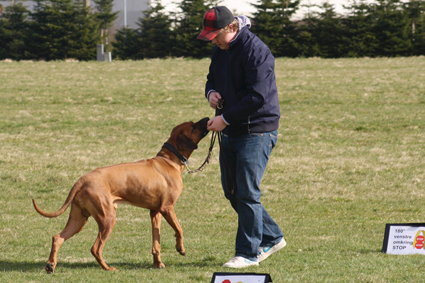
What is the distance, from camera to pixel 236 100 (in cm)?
500

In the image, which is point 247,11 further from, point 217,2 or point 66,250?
point 66,250

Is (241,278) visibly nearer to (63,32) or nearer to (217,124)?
(217,124)

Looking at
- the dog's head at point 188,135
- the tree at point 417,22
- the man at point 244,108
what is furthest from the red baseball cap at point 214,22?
the tree at point 417,22

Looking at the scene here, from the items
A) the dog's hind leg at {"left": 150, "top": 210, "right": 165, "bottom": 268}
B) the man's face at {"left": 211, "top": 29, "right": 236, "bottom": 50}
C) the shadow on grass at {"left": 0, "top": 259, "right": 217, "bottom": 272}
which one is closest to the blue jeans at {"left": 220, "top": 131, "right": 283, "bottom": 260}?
the shadow on grass at {"left": 0, "top": 259, "right": 217, "bottom": 272}

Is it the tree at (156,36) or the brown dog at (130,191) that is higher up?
the tree at (156,36)

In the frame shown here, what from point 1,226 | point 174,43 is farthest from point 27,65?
point 1,226

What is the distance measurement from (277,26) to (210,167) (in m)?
27.2

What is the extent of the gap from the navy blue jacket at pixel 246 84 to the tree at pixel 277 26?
1240 inches

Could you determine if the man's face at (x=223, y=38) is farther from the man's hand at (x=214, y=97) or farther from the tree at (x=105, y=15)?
the tree at (x=105, y=15)

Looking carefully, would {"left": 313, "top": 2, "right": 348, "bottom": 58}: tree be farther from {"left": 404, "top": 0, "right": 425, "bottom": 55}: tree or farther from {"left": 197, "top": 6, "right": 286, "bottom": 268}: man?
{"left": 197, "top": 6, "right": 286, "bottom": 268}: man

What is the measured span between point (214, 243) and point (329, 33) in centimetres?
3225

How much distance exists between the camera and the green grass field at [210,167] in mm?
5266

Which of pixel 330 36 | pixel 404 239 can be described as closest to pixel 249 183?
pixel 404 239

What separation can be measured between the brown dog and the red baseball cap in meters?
0.95
